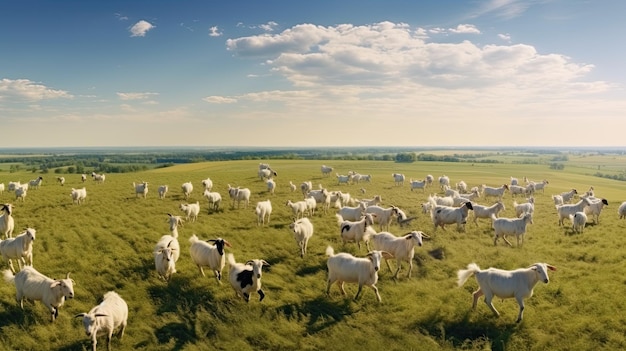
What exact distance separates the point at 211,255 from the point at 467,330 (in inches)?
393

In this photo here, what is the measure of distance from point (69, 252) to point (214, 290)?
8423mm

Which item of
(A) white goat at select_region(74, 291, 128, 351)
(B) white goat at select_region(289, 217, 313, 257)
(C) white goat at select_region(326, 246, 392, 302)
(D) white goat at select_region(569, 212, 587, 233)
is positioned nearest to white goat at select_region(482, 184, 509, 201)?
(D) white goat at select_region(569, 212, 587, 233)

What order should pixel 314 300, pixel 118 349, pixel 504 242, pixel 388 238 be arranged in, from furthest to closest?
pixel 504 242, pixel 388 238, pixel 314 300, pixel 118 349

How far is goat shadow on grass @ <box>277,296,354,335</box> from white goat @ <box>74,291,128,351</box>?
4.98m

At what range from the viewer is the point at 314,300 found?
1405cm

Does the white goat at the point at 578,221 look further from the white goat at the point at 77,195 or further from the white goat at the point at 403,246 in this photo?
the white goat at the point at 77,195

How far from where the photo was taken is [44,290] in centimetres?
1228

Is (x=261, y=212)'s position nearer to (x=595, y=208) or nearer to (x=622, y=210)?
(x=595, y=208)

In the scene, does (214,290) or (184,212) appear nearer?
(214,290)

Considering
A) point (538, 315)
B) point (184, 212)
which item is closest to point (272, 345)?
point (538, 315)

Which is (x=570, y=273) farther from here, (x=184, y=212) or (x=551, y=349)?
(x=184, y=212)

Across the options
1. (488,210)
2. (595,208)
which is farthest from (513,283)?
(595,208)

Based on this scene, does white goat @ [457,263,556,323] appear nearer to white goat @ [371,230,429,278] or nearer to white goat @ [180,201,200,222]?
white goat @ [371,230,429,278]

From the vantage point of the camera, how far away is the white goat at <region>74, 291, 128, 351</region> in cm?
1035
